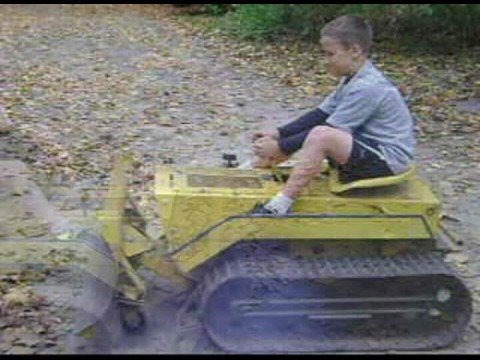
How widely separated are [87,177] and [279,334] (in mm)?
2893

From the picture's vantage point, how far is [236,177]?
435 cm

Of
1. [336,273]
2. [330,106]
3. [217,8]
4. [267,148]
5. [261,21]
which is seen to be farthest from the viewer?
[217,8]

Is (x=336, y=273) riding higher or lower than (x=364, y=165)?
lower

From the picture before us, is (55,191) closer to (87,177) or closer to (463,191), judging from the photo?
(87,177)

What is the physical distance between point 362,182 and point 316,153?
0.25 metres

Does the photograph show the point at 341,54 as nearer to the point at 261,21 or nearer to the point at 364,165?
the point at 364,165

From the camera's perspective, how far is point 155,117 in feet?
27.6

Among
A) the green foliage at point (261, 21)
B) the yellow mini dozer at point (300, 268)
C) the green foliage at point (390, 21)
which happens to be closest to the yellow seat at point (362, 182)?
the yellow mini dozer at point (300, 268)

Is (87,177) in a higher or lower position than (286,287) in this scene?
lower

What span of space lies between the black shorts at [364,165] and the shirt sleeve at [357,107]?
79mm

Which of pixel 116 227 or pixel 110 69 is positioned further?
pixel 110 69

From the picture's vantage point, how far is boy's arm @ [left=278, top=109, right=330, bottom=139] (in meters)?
4.55

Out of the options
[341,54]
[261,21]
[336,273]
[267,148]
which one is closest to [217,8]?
[261,21]

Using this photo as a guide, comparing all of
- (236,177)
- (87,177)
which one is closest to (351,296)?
(236,177)
